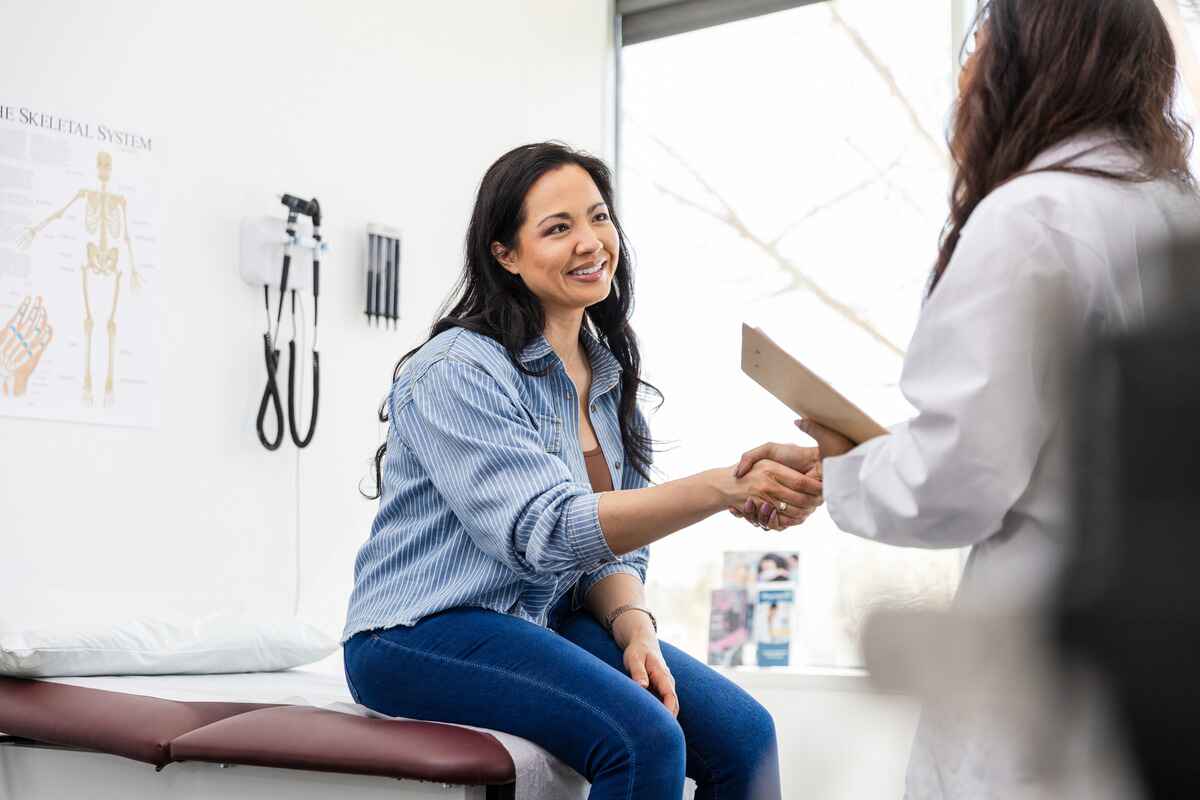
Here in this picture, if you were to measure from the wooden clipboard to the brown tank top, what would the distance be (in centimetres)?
73

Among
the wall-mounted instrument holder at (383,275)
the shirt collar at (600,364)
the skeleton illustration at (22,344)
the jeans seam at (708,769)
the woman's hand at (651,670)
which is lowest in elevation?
the jeans seam at (708,769)

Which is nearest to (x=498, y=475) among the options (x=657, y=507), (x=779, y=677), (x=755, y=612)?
(x=657, y=507)

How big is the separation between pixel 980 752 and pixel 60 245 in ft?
8.27

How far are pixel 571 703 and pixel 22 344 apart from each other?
5.35 feet

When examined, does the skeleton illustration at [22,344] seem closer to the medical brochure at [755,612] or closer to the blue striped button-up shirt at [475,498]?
the blue striped button-up shirt at [475,498]

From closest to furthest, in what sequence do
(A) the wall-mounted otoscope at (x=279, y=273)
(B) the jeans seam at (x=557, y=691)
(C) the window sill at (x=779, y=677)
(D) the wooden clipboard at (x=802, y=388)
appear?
(D) the wooden clipboard at (x=802, y=388) < (B) the jeans seam at (x=557, y=691) < (A) the wall-mounted otoscope at (x=279, y=273) < (C) the window sill at (x=779, y=677)

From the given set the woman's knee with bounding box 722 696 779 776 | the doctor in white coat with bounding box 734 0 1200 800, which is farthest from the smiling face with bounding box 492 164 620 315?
the doctor in white coat with bounding box 734 0 1200 800

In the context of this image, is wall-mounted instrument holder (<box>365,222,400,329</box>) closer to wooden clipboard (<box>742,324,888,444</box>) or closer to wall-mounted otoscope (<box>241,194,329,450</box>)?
wall-mounted otoscope (<box>241,194,329,450</box>)

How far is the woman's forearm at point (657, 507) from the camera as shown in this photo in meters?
1.67

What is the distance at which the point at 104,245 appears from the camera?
9.27 feet

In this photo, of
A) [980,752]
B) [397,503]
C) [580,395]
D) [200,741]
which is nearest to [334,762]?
[200,741]

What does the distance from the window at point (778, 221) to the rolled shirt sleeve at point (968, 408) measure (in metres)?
2.58

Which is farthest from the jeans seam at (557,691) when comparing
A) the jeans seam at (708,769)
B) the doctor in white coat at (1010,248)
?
the doctor in white coat at (1010,248)

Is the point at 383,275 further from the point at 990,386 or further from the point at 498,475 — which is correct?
the point at 990,386
